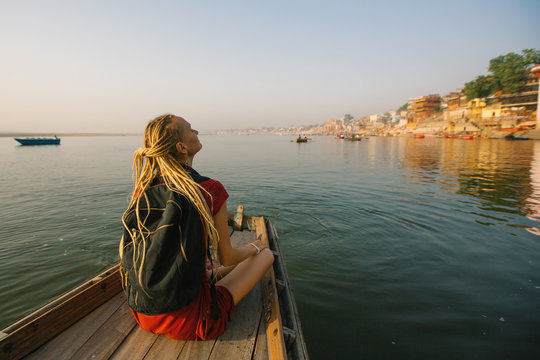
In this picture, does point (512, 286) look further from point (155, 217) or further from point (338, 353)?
point (155, 217)

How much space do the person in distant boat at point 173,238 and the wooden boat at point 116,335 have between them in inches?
6.2

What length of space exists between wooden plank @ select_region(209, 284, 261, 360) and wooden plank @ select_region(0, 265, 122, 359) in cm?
165

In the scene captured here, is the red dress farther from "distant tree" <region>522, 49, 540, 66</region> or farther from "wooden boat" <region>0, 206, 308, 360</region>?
"distant tree" <region>522, 49, 540, 66</region>

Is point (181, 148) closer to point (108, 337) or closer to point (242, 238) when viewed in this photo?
point (108, 337)

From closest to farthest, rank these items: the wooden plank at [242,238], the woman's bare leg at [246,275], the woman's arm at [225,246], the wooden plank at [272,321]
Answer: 1. the wooden plank at [272,321]
2. the woman's arm at [225,246]
3. the woman's bare leg at [246,275]
4. the wooden plank at [242,238]

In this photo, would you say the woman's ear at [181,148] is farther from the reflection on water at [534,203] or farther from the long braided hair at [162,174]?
the reflection on water at [534,203]

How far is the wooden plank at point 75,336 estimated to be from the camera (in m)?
2.30

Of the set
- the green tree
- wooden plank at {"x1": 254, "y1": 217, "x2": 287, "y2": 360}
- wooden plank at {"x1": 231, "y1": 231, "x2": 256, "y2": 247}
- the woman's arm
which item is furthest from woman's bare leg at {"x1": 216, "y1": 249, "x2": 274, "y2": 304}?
the green tree

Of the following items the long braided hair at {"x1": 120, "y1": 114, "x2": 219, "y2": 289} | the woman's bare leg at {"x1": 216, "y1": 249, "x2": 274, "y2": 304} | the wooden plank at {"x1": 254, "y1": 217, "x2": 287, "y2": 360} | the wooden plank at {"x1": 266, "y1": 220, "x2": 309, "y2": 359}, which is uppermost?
the long braided hair at {"x1": 120, "y1": 114, "x2": 219, "y2": 289}

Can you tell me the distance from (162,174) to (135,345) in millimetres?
1759

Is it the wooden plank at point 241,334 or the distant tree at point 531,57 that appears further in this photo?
the distant tree at point 531,57

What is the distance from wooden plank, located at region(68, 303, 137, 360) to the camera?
235cm

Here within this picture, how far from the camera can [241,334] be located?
2605 millimetres

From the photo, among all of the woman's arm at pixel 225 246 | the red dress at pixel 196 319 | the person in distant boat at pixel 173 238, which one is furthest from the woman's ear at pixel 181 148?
the woman's arm at pixel 225 246
